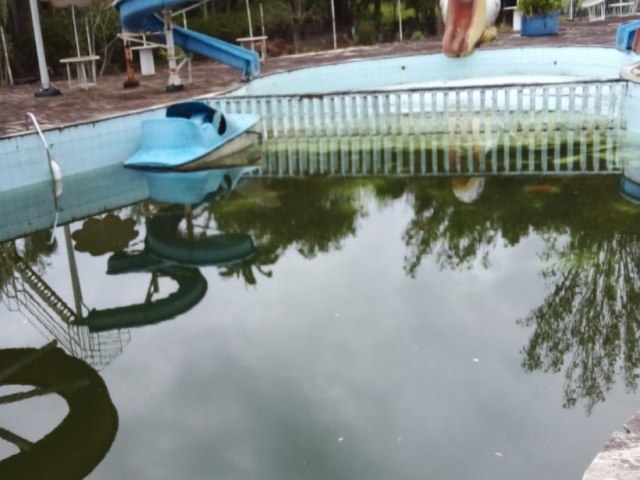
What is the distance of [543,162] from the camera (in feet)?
24.3

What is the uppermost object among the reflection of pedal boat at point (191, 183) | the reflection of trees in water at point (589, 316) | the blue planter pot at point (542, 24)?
the blue planter pot at point (542, 24)

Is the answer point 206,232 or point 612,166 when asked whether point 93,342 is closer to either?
point 206,232

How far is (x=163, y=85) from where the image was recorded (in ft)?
37.9

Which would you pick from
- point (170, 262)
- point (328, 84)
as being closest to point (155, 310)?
point (170, 262)

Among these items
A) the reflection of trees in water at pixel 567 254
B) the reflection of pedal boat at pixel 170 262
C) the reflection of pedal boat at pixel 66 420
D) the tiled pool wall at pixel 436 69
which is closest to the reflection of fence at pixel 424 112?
the reflection of trees in water at pixel 567 254

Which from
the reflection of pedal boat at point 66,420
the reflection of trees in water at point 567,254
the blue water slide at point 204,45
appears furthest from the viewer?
the blue water slide at point 204,45

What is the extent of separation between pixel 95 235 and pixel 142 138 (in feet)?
7.56

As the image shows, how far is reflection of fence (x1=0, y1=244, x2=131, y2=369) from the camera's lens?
426 centimetres

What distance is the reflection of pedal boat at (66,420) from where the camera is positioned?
3.12 metres

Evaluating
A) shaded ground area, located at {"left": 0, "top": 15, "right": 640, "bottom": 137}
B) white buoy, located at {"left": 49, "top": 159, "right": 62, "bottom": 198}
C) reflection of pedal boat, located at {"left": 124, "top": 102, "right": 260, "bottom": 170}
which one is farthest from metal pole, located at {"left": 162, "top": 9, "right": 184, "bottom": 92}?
white buoy, located at {"left": 49, "top": 159, "right": 62, "bottom": 198}

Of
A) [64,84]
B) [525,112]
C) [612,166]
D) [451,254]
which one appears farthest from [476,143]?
[64,84]

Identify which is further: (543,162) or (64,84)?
(64,84)

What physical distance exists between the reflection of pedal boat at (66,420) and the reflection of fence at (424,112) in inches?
210

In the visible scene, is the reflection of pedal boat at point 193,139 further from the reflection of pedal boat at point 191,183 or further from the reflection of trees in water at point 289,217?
the reflection of trees in water at point 289,217
